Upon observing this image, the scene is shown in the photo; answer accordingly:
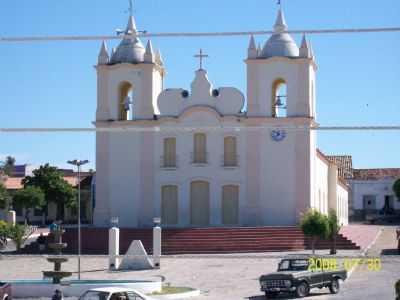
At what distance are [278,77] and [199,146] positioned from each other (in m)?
5.25

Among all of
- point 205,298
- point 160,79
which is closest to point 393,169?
point 160,79

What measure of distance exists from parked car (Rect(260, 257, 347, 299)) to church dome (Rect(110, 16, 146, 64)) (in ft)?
73.5

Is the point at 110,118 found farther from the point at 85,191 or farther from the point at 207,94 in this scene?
the point at 85,191

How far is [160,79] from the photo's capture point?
155 feet

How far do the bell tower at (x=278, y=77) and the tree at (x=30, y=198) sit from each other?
20274mm

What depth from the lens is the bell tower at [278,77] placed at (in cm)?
4344

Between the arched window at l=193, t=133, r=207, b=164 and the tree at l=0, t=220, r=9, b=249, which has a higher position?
the arched window at l=193, t=133, r=207, b=164

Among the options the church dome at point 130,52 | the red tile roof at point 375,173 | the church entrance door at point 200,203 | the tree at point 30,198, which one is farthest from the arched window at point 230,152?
the red tile roof at point 375,173

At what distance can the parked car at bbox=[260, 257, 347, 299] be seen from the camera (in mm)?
24547

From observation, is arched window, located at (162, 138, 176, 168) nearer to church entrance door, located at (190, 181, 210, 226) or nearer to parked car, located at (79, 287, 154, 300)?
church entrance door, located at (190, 181, 210, 226)

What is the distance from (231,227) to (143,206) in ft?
16.0

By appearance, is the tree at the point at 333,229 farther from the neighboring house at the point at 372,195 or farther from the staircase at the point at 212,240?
the neighboring house at the point at 372,195

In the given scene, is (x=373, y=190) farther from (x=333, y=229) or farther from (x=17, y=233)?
(x=17, y=233)

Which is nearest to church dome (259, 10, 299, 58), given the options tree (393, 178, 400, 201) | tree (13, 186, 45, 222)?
tree (13, 186, 45, 222)
